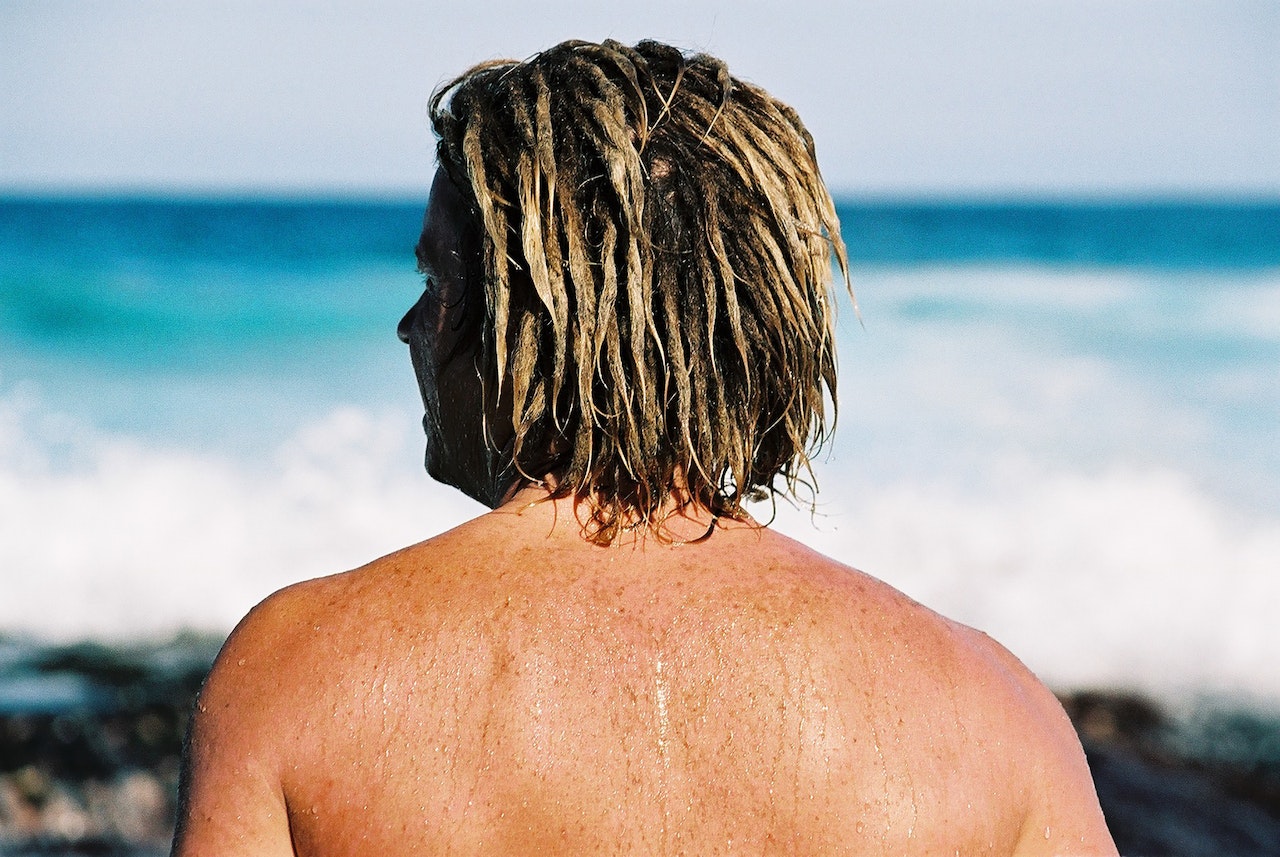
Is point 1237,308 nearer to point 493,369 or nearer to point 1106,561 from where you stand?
point 1106,561

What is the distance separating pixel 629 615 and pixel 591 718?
0.10 m

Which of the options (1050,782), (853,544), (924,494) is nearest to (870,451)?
(924,494)

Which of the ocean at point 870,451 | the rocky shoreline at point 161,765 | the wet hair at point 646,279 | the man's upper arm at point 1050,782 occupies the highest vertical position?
the wet hair at point 646,279

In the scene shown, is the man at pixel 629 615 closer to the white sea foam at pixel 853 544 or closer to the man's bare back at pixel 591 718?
the man's bare back at pixel 591 718

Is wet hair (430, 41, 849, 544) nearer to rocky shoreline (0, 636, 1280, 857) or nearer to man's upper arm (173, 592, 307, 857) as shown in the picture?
man's upper arm (173, 592, 307, 857)

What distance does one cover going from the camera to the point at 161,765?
5078 mm

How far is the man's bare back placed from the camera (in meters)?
1.16

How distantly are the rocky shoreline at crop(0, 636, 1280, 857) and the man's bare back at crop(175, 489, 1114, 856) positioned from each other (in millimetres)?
3865

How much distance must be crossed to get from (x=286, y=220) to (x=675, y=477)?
1228 inches

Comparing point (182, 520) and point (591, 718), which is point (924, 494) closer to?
point (182, 520)

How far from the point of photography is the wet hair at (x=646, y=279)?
48.4 inches

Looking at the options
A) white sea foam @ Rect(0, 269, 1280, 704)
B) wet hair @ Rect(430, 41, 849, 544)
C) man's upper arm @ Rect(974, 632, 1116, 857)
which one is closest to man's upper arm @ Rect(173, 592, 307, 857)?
wet hair @ Rect(430, 41, 849, 544)

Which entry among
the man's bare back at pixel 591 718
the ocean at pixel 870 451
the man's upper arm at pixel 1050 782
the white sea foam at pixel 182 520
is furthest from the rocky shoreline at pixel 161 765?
the man's bare back at pixel 591 718

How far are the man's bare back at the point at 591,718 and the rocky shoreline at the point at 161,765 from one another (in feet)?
12.7
